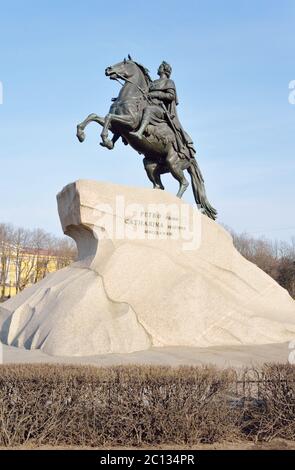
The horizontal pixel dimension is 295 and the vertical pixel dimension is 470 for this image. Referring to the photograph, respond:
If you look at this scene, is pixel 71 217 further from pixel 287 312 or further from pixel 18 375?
pixel 18 375

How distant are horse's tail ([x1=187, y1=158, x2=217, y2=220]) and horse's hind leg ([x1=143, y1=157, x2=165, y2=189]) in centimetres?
80

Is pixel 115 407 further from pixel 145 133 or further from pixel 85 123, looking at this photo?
pixel 145 133

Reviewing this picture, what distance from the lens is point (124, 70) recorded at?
11234 mm

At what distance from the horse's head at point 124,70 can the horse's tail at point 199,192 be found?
2.68 metres

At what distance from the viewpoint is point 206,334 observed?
8656mm

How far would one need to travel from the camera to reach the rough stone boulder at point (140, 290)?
7953mm

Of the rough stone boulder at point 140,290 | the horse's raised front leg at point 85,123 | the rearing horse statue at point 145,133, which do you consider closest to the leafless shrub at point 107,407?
the rough stone boulder at point 140,290

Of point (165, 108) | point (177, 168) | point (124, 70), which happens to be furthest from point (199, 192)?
point (124, 70)

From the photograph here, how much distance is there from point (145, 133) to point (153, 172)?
1.33m
